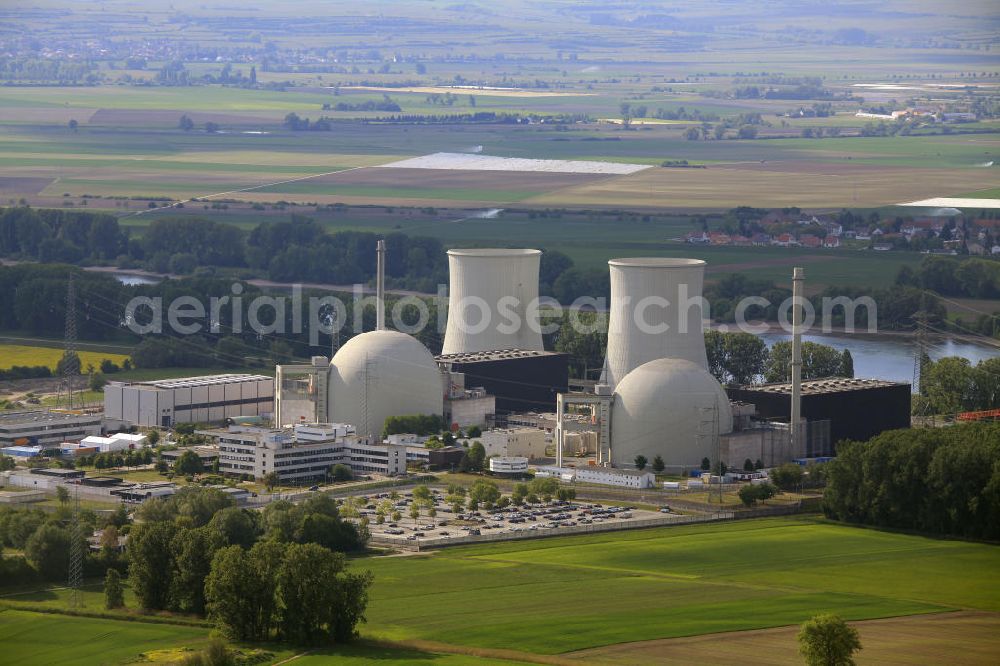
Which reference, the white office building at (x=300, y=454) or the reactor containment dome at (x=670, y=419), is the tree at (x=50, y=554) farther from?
the reactor containment dome at (x=670, y=419)

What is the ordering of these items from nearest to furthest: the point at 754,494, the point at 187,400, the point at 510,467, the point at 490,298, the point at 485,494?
the point at 485,494
the point at 754,494
the point at 510,467
the point at 187,400
the point at 490,298

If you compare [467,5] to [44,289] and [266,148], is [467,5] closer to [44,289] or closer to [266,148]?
[266,148]

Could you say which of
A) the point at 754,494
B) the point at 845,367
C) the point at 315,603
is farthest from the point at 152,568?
the point at 845,367

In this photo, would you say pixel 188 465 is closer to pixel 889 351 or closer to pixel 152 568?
pixel 152 568

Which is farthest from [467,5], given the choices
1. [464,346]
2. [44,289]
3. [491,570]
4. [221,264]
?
[491,570]

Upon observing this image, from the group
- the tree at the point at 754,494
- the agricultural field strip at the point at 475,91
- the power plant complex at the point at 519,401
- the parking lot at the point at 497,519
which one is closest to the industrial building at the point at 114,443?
the power plant complex at the point at 519,401

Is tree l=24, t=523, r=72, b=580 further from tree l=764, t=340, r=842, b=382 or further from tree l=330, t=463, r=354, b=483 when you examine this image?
tree l=764, t=340, r=842, b=382
